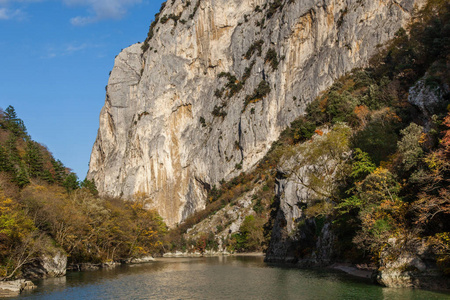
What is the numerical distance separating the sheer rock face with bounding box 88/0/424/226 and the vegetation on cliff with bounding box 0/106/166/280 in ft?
115

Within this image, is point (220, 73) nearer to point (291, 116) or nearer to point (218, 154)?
point (218, 154)

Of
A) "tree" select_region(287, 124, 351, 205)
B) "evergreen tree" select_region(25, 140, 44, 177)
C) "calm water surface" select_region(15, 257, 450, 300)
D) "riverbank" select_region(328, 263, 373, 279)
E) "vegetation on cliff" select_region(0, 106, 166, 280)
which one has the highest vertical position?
"evergreen tree" select_region(25, 140, 44, 177)

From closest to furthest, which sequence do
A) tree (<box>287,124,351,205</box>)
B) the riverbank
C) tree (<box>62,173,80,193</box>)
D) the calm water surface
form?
the calm water surface
the riverbank
tree (<box>287,124,351,205</box>)
tree (<box>62,173,80,193</box>)

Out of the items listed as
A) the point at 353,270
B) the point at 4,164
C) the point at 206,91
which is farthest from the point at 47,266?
the point at 206,91

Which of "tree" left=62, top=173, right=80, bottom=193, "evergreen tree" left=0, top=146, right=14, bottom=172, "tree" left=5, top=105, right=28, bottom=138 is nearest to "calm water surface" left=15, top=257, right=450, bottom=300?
"evergreen tree" left=0, top=146, right=14, bottom=172

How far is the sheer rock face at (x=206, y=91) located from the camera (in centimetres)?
7856

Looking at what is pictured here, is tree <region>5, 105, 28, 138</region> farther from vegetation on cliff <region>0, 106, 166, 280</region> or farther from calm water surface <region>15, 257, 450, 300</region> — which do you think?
calm water surface <region>15, 257, 450, 300</region>

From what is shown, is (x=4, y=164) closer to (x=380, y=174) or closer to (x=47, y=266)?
(x=47, y=266)

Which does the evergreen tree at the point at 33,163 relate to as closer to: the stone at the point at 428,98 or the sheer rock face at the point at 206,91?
the sheer rock face at the point at 206,91

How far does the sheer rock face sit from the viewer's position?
78.6 metres

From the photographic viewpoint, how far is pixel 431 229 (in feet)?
74.3

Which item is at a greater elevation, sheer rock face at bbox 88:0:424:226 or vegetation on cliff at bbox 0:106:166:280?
sheer rock face at bbox 88:0:424:226

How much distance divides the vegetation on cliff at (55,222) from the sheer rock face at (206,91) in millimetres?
35159

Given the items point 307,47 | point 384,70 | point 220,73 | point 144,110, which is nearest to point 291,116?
point 307,47
